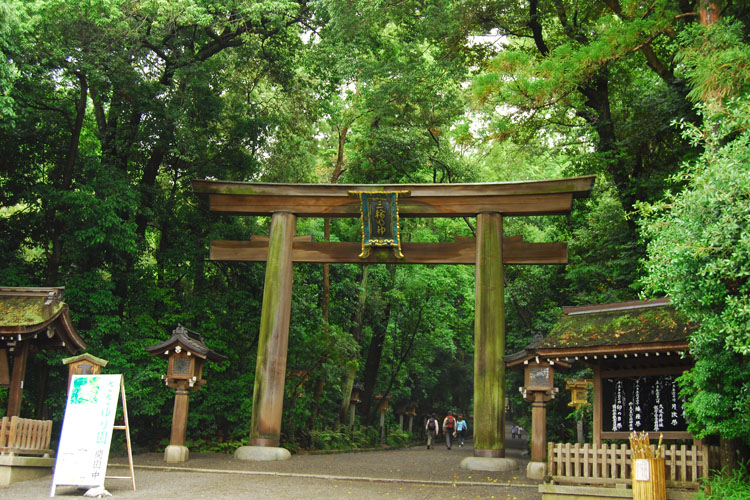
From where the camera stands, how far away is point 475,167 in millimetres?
23047

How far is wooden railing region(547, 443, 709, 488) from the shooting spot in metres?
8.76

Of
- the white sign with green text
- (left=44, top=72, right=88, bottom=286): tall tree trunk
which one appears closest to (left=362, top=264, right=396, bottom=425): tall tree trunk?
(left=44, top=72, right=88, bottom=286): tall tree trunk

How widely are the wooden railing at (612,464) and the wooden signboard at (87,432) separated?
638 cm

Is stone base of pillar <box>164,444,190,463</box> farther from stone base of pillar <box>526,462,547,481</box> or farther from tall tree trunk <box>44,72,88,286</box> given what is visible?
stone base of pillar <box>526,462,547,481</box>

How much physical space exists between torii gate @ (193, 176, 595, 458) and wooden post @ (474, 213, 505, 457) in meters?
0.02

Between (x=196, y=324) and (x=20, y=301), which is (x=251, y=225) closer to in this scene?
(x=196, y=324)

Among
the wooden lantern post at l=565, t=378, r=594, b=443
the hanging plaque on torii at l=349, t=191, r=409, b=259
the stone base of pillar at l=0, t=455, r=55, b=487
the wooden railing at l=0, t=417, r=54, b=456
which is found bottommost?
the stone base of pillar at l=0, t=455, r=55, b=487

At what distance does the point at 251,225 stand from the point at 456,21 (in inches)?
332

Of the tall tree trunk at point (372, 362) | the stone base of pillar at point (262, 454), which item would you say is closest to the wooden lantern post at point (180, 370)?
the stone base of pillar at point (262, 454)

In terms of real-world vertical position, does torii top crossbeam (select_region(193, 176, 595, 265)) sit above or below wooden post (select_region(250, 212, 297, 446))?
above

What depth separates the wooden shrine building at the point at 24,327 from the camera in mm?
10984

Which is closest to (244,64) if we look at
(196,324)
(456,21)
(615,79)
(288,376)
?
(456,21)

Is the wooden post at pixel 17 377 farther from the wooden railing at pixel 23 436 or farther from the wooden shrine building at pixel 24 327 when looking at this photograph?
the wooden railing at pixel 23 436

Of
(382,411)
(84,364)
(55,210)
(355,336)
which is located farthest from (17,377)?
(382,411)
